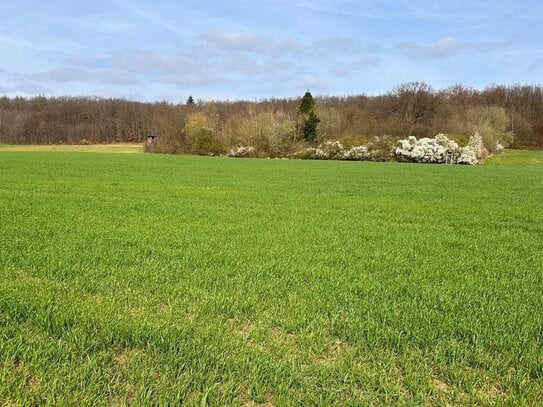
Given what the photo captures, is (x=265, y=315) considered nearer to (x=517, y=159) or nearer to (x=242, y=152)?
(x=517, y=159)

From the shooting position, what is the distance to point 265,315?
17.0 ft

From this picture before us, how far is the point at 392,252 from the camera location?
859 cm

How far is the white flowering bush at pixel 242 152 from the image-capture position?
7912 centimetres

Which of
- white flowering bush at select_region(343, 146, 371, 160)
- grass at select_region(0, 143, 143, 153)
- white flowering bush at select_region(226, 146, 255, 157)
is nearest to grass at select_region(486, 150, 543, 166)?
white flowering bush at select_region(343, 146, 371, 160)

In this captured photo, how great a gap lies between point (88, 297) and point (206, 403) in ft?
9.12

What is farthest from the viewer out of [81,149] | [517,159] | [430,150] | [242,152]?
[81,149]

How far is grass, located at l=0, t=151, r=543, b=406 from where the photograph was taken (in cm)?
368

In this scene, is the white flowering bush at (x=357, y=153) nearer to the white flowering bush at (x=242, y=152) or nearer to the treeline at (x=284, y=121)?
the treeline at (x=284, y=121)

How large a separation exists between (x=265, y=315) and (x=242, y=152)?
7530 centimetres

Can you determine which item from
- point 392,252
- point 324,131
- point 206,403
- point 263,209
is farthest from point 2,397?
point 324,131

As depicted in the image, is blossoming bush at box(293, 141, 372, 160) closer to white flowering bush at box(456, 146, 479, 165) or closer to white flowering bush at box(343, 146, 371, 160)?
white flowering bush at box(343, 146, 371, 160)

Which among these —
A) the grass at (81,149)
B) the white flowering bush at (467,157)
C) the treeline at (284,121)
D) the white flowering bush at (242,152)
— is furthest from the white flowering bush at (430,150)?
the grass at (81,149)

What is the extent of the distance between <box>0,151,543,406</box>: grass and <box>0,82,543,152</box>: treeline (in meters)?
64.3

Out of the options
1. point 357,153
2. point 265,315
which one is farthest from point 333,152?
point 265,315
